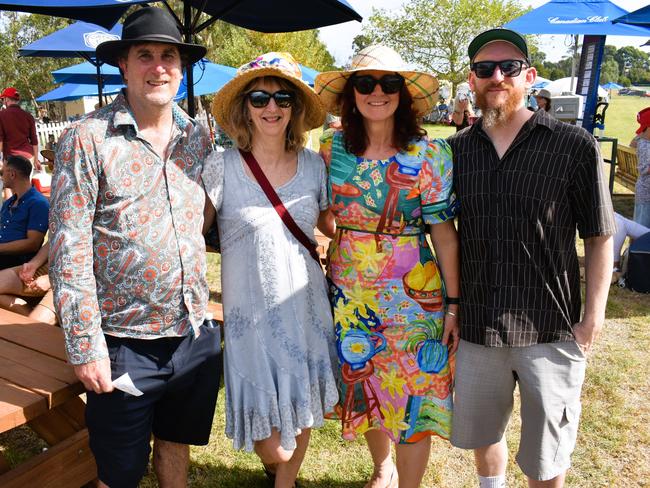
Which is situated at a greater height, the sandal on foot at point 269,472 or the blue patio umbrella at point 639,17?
the blue patio umbrella at point 639,17

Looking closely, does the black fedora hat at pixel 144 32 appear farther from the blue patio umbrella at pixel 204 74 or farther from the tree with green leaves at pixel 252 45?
the tree with green leaves at pixel 252 45

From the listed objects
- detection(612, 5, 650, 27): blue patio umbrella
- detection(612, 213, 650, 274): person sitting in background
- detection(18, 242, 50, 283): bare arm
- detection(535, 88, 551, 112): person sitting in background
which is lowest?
detection(612, 213, 650, 274): person sitting in background

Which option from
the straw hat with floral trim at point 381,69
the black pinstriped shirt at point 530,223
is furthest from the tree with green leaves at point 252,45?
the black pinstriped shirt at point 530,223

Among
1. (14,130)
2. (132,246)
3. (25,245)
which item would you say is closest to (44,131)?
(14,130)

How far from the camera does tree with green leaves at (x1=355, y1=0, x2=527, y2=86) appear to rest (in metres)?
35.5

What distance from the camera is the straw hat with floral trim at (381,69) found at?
2.31 metres

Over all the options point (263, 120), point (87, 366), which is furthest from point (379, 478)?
point (263, 120)

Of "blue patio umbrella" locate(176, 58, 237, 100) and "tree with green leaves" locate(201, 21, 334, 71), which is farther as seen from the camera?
"tree with green leaves" locate(201, 21, 334, 71)

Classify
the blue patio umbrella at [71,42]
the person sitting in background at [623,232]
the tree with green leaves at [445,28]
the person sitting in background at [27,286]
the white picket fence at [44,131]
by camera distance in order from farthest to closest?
1. the tree with green leaves at [445,28]
2. the white picket fence at [44,131]
3. the blue patio umbrella at [71,42]
4. the person sitting in background at [623,232]
5. the person sitting in background at [27,286]

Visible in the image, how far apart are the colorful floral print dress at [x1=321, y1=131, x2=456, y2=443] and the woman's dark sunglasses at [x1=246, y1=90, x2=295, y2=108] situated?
324 mm

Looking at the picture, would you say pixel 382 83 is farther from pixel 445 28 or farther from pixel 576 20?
pixel 445 28

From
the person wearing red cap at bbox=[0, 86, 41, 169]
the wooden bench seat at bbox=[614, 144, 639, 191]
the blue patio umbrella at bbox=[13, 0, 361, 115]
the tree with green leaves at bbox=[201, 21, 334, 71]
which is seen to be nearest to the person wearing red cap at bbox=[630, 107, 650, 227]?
the wooden bench seat at bbox=[614, 144, 639, 191]

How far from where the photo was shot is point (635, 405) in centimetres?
356

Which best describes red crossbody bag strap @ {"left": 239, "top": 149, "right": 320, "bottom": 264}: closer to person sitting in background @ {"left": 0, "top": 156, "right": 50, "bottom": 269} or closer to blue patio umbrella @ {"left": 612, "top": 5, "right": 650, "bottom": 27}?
person sitting in background @ {"left": 0, "top": 156, "right": 50, "bottom": 269}
